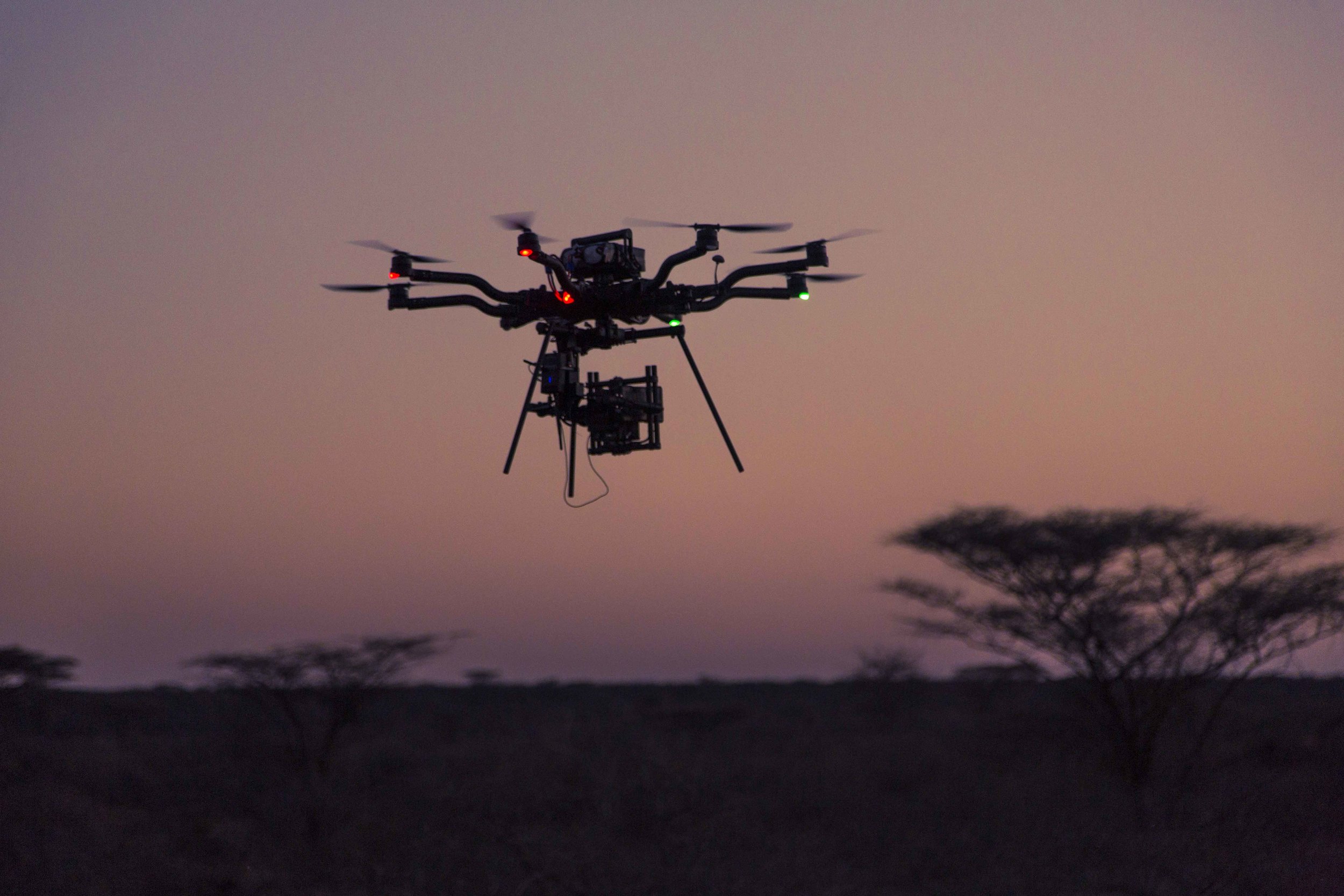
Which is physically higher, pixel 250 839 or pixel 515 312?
pixel 515 312

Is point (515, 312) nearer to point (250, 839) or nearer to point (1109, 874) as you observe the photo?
point (1109, 874)

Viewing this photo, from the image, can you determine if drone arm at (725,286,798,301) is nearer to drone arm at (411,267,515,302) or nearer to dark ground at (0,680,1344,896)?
drone arm at (411,267,515,302)

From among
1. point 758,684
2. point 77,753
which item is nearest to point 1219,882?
point 77,753

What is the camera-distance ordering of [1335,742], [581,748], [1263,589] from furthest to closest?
[581,748]
[1335,742]
[1263,589]

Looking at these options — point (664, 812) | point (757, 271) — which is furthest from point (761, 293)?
point (664, 812)

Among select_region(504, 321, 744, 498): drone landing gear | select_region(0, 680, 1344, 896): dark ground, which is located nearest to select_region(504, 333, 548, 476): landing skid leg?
select_region(504, 321, 744, 498): drone landing gear
